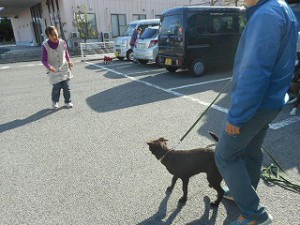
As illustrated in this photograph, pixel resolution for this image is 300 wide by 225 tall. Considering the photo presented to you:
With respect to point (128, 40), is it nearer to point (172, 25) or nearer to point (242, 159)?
point (172, 25)

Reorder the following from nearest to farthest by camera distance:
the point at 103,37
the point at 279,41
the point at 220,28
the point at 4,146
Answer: the point at 279,41 → the point at 4,146 → the point at 220,28 → the point at 103,37

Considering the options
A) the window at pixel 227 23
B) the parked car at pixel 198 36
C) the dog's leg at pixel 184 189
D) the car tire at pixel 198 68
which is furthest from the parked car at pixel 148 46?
the dog's leg at pixel 184 189

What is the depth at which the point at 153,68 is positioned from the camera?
425 inches

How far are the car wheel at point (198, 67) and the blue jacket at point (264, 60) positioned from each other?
22.2 feet

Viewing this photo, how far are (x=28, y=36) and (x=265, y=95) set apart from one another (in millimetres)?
30892

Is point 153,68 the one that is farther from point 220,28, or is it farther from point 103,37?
point 103,37

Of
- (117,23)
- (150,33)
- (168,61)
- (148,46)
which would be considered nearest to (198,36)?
(168,61)

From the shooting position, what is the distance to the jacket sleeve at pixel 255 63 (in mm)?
1615

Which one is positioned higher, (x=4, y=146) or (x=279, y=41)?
(x=279, y=41)

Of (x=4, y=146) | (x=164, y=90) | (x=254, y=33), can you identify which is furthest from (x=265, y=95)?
(x=164, y=90)

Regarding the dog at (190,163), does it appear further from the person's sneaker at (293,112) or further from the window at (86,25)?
the window at (86,25)

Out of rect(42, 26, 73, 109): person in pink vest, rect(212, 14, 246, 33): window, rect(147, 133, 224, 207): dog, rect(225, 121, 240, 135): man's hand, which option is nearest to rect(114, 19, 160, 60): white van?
rect(212, 14, 246, 33): window

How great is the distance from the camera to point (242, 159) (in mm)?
2094

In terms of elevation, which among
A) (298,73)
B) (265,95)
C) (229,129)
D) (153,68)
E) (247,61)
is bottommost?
(153,68)
